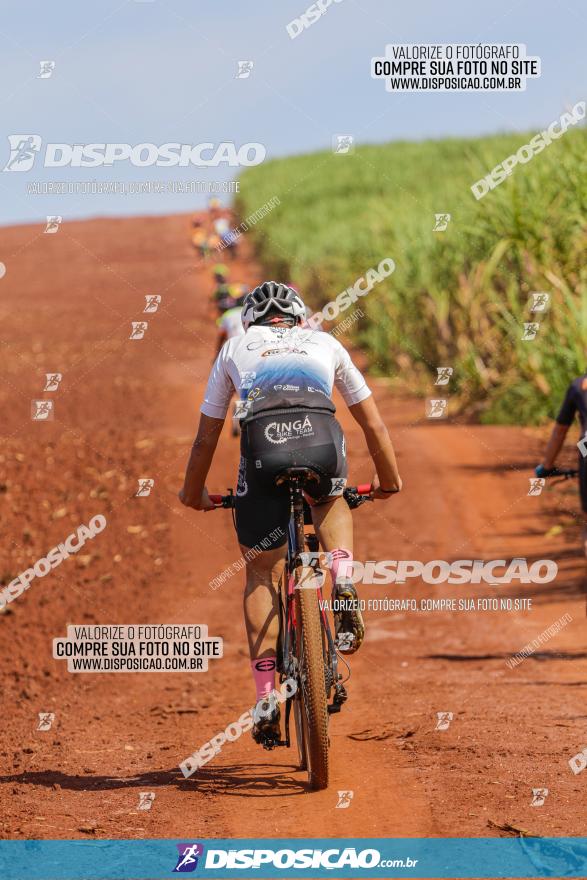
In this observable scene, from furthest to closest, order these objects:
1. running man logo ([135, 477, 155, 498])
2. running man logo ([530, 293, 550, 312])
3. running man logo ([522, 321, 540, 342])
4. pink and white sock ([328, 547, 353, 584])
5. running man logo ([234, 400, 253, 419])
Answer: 1. running man logo ([530, 293, 550, 312])
2. running man logo ([522, 321, 540, 342])
3. running man logo ([135, 477, 155, 498])
4. pink and white sock ([328, 547, 353, 584])
5. running man logo ([234, 400, 253, 419])

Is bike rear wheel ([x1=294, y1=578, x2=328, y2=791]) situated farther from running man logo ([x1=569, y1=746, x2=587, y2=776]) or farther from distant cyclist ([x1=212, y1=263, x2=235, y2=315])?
distant cyclist ([x1=212, y1=263, x2=235, y2=315])

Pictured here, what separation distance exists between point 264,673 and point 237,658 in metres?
3.80

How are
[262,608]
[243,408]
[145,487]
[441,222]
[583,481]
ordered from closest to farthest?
[243,408] → [262,608] → [583,481] → [145,487] → [441,222]

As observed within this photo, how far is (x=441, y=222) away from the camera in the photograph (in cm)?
1689

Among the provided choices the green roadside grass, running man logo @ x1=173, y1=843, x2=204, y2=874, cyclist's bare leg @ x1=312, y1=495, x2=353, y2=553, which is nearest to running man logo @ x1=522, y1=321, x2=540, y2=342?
the green roadside grass

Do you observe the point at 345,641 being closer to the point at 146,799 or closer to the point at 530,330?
the point at 146,799

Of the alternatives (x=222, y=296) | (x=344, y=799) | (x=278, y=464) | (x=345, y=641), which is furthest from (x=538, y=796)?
(x=222, y=296)

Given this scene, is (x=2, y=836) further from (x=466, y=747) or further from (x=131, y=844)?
(x=466, y=747)

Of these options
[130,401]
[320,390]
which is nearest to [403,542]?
[320,390]

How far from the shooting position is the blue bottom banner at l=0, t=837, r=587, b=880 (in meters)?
4.64

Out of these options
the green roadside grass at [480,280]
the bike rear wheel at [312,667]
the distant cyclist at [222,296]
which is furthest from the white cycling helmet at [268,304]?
the distant cyclist at [222,296]

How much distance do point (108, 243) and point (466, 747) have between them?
4726 cm

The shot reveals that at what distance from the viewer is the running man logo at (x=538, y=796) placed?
524cm

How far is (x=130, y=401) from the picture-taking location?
20.6 meters
